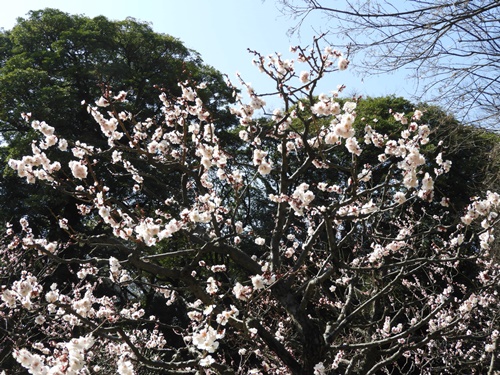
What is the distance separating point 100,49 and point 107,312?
338 inches

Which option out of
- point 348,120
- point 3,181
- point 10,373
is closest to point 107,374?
point 10,373

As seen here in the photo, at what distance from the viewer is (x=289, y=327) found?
5.62 meters

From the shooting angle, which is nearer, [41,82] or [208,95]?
[41,82]

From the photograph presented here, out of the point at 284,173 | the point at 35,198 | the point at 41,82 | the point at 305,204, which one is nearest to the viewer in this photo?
the point at 305,204

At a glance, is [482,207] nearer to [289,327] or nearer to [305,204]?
[305,204]

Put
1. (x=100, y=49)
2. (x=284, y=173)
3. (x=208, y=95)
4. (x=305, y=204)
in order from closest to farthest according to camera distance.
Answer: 1. (x=305, y=204)
2. (x=284, y=173)
3. (x=100, y=49)
4. (x=208, y=95)

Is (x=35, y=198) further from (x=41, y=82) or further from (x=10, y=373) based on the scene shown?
(x=10, y=373)

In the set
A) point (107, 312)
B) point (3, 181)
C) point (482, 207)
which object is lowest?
point (482, 207)

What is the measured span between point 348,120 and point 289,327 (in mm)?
3678

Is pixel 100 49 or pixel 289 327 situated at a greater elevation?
pixel 100 49

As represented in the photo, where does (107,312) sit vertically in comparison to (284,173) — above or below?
below

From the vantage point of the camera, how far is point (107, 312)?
3.52 m

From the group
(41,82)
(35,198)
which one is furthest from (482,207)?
(41,82)

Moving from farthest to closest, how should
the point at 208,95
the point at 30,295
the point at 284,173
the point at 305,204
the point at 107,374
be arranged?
1. the point at 208,95
2. the point at 107,374
3. the point at 284,173
4. the point at 305,204
5. the point at 30,295
